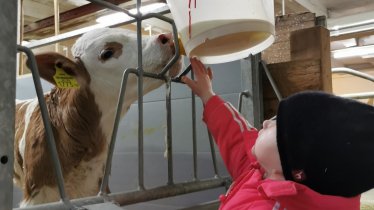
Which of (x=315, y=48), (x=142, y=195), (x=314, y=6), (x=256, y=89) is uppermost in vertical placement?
(x=314, y=6)

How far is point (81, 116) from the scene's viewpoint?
1.39 m

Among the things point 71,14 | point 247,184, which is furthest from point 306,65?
point 71,14

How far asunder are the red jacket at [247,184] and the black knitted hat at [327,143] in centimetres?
2

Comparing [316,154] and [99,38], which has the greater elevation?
[99,38]

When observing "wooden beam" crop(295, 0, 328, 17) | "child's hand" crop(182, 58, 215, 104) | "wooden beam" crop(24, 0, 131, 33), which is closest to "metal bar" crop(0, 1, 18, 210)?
"child's hand" crop(182, 58, 215, 104)

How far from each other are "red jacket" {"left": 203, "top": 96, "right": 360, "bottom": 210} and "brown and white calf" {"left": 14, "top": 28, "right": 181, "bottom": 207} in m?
0.41

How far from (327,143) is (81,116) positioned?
97cm

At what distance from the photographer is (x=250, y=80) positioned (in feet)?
3.94

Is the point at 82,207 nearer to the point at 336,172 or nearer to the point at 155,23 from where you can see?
the point at 336,172

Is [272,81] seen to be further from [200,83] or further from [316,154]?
[316,154]

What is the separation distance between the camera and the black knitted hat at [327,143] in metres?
0.60

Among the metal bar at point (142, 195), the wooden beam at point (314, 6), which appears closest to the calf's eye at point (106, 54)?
the metal bar at point (142, 195)

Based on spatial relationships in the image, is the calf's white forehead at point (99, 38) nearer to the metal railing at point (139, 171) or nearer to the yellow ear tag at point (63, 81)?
the yellow ear tag at point (63, 81)

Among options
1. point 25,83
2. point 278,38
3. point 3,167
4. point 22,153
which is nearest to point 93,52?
point 22,153
